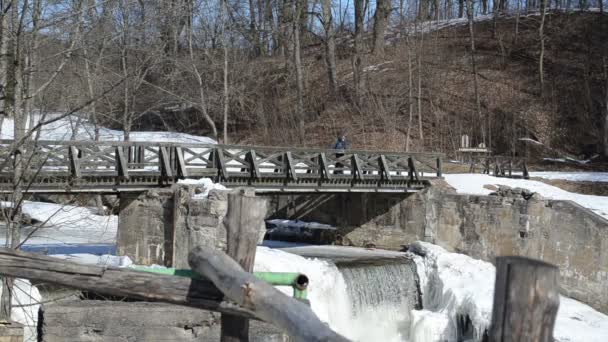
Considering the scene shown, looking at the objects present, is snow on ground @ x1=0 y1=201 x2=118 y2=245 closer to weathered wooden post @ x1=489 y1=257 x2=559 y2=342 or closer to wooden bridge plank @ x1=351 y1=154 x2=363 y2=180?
wooden bridge plank @ x1=351 y1=154 x2=363 y2=180

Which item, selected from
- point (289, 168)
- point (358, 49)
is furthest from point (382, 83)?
point (289, 168)

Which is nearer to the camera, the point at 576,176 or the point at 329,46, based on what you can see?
the point at 576,176

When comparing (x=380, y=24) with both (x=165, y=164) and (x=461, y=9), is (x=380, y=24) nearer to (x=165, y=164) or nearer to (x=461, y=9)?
(x=461, y=9)

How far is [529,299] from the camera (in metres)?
2.64

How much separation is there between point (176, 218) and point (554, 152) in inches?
861

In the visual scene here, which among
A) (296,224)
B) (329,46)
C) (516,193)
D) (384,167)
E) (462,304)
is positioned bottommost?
(462,304)

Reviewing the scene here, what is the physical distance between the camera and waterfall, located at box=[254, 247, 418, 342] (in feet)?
57.3

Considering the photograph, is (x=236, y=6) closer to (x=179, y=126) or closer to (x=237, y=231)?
→ (x=179, y=126)

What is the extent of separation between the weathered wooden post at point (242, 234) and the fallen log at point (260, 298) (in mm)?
135

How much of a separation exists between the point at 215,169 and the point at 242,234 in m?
13.8

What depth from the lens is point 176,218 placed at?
16875 mm

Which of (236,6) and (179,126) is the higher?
(236,6)

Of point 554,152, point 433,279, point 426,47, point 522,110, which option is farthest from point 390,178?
point 426,47

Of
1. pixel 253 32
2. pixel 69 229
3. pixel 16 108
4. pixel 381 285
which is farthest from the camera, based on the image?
pixel 253 32
